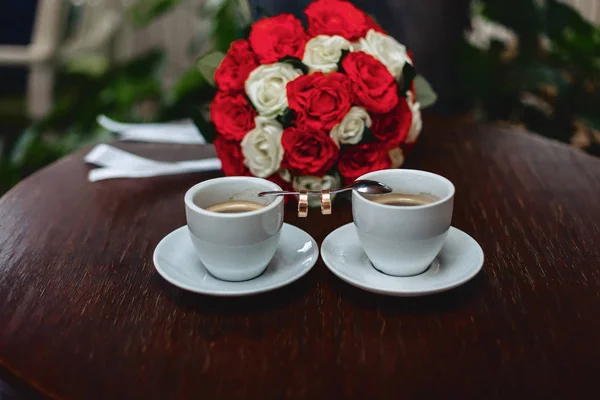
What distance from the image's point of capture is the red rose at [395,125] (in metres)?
0.87

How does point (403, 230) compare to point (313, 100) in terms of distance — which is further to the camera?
point (313, 100)

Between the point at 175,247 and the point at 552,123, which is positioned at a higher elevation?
the point at 175,247

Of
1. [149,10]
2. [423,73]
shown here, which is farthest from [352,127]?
[149,10]

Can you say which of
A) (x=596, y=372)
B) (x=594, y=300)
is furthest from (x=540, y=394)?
(x=594, y=300)

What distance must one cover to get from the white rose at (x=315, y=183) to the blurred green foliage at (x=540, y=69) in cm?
112

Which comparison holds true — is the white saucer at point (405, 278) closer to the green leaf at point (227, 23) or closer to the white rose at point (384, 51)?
the white rose at point (384, 51)

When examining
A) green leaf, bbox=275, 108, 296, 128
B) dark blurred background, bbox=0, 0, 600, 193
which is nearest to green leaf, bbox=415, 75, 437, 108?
green leaf, bbox=275, 108, 296, 128

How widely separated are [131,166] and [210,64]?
233 mm

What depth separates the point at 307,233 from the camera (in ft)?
2.50

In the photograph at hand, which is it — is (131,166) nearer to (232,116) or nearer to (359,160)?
(232,116)

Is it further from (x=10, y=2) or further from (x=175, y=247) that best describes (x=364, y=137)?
(x=10, y=2)

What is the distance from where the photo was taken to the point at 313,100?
32.2 inches

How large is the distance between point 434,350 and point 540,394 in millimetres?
94

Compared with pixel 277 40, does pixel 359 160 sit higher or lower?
lower
